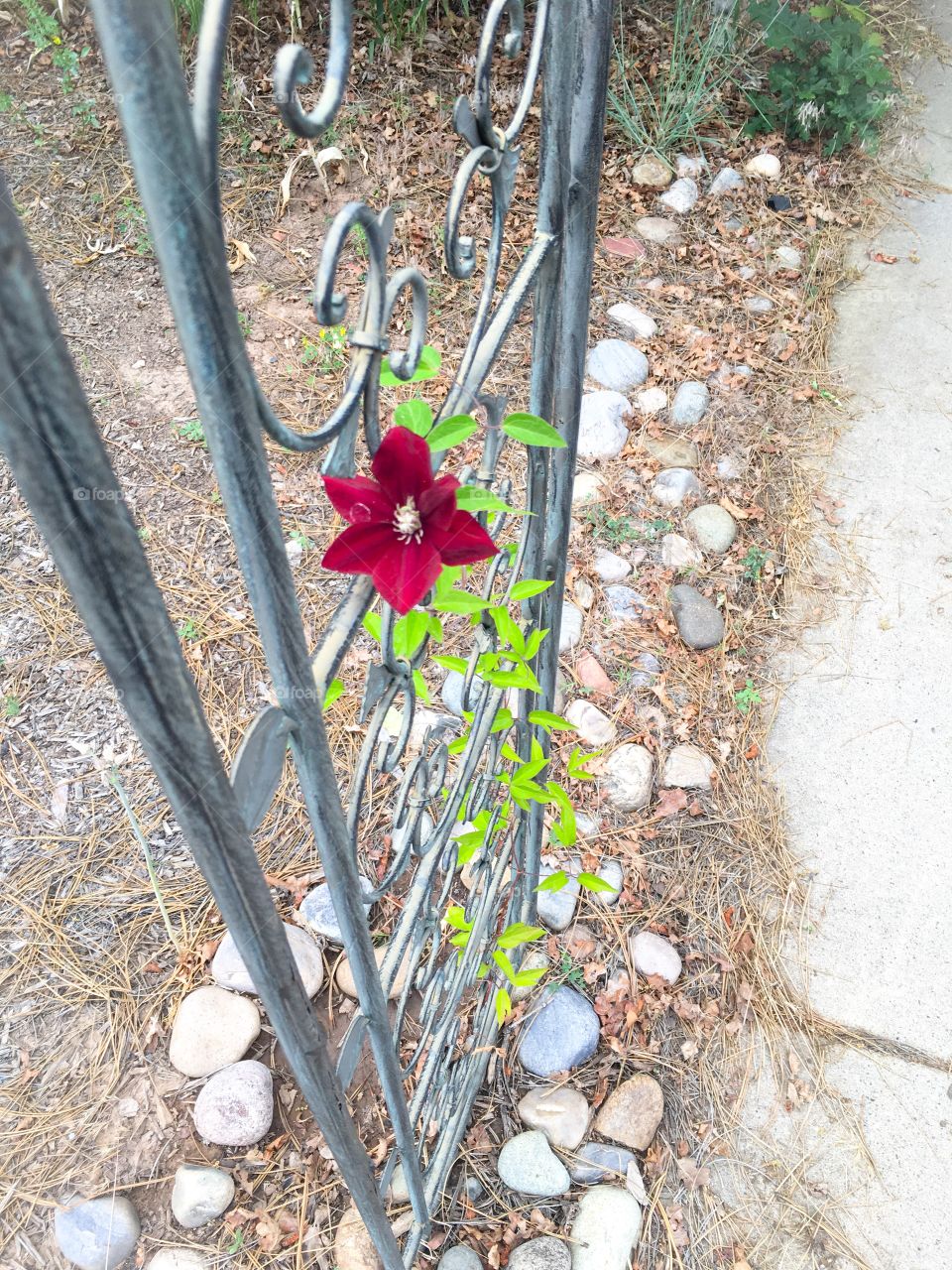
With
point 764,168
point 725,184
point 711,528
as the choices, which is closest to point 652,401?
point 711,528

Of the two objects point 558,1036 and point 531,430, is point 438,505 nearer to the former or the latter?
point 531,430

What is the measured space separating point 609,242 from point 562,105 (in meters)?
2.34

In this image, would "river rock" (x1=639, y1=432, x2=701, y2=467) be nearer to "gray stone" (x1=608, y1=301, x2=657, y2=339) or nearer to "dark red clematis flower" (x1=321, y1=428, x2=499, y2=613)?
"gray stone" (x1=608, y1=301, x2=657, y2=339)

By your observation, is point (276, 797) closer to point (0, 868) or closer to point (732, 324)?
point (0, 868)

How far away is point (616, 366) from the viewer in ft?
8.39

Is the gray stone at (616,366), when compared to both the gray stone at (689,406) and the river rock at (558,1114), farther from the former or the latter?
the river rock at (558,1114)

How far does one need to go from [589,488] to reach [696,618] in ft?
1.51

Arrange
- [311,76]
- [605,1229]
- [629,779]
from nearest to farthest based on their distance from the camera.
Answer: [311,76] < [605,1229] < [629,779]

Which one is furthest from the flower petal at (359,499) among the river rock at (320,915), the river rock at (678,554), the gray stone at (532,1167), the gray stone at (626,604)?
the river rock at (678,554)

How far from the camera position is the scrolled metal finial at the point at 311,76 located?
39cm

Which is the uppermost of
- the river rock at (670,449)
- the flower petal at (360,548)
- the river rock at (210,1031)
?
the flower petal at (360,548)

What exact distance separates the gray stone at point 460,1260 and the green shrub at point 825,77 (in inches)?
135

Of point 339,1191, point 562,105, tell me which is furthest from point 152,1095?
point 562,105

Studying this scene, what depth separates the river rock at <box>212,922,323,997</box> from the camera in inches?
60.8
